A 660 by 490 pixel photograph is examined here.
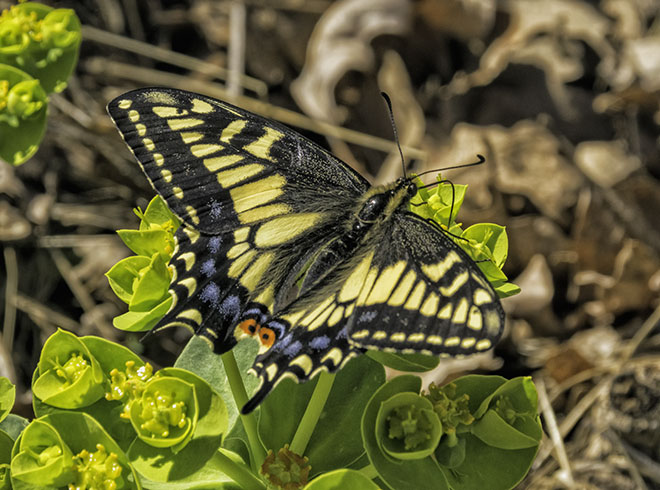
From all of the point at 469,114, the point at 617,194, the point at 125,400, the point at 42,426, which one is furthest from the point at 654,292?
the point at 42,426

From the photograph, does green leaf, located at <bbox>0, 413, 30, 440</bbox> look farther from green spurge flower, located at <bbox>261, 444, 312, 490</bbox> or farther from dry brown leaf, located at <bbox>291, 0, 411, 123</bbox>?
dry brown leaf, located at <bbox>291, 0, 411, 123</bbox>

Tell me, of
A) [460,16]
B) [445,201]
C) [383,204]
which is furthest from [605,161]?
[383,204]

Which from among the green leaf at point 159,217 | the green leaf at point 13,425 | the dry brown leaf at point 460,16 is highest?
the dry brown leaf at point 460,16

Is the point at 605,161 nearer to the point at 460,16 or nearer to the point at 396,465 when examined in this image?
the point at 460,16

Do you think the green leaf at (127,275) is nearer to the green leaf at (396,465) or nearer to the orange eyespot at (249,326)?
the orange eyespot at (249,326)

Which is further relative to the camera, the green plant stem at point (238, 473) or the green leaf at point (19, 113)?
the green leaf at point (19, 113)

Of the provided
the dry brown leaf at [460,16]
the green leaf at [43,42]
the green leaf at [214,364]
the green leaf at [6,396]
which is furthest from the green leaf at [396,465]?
the dry brown leaf at [460,16]

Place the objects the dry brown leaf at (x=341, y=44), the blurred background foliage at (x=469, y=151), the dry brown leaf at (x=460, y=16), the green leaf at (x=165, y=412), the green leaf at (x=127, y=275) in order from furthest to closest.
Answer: the dry brown leaf at (x=460, y=16)
the dry brown leaf at (x=341, y=44)
the blurred background foliage at (x=469, y=151)
the green leaf at (x=127, y=275)
the green leaf at (x=165, y=412)
